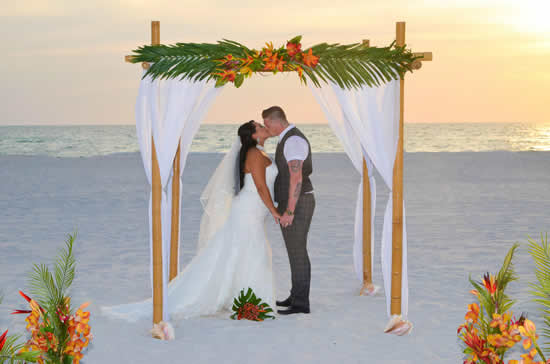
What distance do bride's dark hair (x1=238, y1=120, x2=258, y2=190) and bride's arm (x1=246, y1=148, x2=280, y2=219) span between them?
2.0 inches

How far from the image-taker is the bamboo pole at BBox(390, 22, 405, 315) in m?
5.28

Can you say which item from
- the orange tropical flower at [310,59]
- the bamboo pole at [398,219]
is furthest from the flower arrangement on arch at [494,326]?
the orange tropical flower at [310,59]

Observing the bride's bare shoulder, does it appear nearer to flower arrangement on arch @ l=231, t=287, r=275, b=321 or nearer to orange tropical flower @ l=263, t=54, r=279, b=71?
orange tropical flower @ l=263, t=54, r=279, b=71

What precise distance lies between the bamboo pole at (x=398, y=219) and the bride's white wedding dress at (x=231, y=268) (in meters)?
1.17

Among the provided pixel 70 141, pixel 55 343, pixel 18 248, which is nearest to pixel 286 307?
pixel 55 343

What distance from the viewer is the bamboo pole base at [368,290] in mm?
6621

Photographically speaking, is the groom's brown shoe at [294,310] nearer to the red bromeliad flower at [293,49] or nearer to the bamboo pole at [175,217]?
the bamboo pole at [175,217]

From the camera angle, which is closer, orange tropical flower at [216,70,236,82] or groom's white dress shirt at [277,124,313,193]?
orange tropical flower at [216,70,236,82]

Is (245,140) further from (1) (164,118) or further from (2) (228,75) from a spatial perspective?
(1) (164,118)

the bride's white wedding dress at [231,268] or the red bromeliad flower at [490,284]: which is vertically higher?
the red bromeliad flower at [490,284]

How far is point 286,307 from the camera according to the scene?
6.19 meters

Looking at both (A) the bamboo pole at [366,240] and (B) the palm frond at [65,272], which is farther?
(A) the bamboo pole at [366,240]

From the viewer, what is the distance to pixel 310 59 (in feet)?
16.8

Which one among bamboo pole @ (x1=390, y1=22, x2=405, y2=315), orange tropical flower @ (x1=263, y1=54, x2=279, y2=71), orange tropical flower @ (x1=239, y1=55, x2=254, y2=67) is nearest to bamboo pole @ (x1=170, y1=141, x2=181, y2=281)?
orange tropical flower @ (x1=239, y1=55, x2=254, y2=67)
